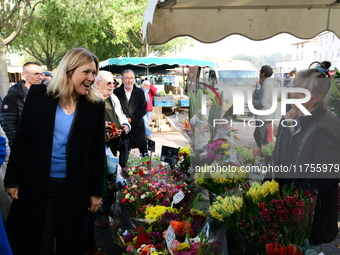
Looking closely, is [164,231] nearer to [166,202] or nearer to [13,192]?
[166,202]

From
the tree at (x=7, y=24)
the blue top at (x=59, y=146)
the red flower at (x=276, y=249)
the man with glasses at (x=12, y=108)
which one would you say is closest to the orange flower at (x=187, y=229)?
the red flower at (x=276, y=249)

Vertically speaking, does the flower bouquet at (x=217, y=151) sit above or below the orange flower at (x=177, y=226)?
above

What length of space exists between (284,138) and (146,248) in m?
1.10

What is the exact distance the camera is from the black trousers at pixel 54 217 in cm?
219

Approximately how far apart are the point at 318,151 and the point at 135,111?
360 cm

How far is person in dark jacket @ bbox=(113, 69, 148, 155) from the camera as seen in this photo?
5.18 meters

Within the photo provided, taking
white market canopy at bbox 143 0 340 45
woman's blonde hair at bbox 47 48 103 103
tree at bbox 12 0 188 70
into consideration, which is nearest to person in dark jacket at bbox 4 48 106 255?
woman's blonde hair at bbox 47 48 103 103

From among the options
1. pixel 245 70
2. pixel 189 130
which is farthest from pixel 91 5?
pixel 189 130

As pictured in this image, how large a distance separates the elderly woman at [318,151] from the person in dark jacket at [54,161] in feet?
4.16

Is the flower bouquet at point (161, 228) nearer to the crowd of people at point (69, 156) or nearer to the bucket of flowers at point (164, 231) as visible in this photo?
the bucket of flowers at point (164, 231)

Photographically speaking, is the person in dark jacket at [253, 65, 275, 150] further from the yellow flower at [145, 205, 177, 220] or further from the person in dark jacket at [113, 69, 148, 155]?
the person in dark jacket at [113, 69, 148, 155]

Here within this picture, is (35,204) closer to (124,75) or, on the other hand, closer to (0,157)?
(0,157)

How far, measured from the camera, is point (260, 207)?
168 centimetres

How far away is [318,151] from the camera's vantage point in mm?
1954
